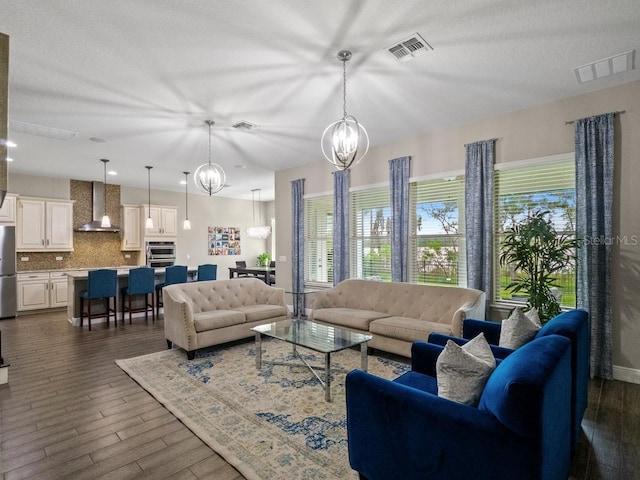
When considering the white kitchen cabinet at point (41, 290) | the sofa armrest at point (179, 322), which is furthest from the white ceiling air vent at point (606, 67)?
the white kitchen cabinet at point (41, 290)

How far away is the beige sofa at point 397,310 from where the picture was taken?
3953mm

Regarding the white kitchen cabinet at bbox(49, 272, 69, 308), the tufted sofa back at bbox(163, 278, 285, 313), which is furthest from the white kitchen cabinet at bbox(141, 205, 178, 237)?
the tufted sofa back at bbox(163, 278, 285, 313)

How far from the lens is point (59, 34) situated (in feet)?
8.83

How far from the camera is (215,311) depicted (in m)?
4.88


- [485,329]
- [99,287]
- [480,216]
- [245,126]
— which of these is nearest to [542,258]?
[480,216]

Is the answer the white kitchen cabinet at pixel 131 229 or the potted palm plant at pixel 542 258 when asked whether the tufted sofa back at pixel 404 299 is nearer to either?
the potted palm plant at pixel 542 258

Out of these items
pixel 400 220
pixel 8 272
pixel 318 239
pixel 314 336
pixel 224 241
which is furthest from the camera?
pixel 224 241

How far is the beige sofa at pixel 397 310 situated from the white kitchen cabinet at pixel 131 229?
5897 millimetres

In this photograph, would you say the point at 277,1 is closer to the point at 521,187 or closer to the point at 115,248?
the point at 521,187

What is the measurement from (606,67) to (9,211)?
963cm

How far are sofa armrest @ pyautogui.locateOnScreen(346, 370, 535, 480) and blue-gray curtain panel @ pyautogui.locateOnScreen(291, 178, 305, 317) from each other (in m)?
5.05

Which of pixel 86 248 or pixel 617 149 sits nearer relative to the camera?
pixel 617 149

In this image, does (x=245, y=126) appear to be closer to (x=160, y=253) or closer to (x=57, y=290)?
(x=160, y=253)

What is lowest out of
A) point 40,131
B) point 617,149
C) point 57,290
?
point 57,290
